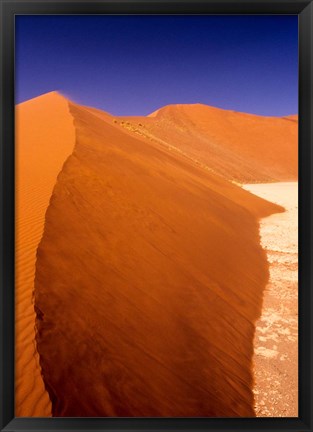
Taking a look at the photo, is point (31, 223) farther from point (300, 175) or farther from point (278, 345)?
point (278, 345)

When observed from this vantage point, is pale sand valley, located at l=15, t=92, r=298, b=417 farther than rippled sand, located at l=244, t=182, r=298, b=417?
No

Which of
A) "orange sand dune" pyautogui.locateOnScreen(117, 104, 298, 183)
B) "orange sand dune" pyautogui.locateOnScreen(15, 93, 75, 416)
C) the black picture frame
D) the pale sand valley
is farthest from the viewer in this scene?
"orange sand dune" pyautogui.locateOnScreen(117, 104, 298, 183)

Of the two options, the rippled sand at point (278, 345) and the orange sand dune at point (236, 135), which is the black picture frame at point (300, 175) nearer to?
the rippled sand at point (278, 345)

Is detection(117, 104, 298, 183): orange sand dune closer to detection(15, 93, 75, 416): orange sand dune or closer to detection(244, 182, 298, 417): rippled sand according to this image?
detection(15, 93, 75, 416): orange sand dune

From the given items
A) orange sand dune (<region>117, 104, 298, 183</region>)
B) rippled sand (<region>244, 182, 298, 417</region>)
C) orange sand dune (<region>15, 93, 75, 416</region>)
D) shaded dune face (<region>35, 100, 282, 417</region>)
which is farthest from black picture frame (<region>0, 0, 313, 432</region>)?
orange sand dune (<region>117, 104, 298, 183</region>)

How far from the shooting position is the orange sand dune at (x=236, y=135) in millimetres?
53850

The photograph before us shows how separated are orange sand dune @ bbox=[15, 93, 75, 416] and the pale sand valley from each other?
0.02 m

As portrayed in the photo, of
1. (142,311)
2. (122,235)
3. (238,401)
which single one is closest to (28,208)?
(122,235)

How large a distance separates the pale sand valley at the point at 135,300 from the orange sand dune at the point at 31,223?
0.7 inches

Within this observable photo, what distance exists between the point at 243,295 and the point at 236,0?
465 cm

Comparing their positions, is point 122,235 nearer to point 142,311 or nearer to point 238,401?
point 142,311

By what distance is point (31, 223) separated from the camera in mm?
5195

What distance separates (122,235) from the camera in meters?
6.14

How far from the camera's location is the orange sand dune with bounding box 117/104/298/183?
53.8 meters
